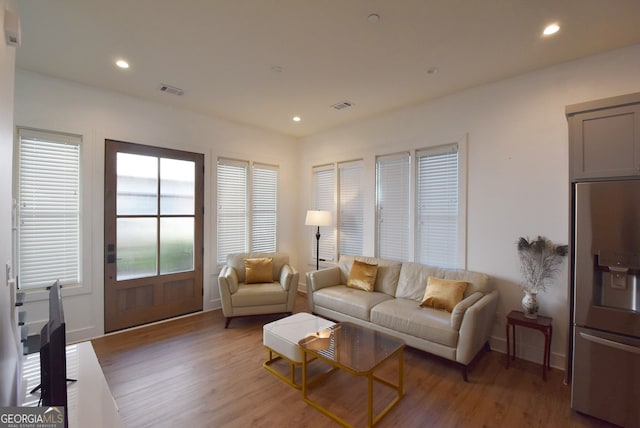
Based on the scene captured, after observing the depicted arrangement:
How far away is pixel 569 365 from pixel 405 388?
1354 millimetres

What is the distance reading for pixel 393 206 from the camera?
4.14 m

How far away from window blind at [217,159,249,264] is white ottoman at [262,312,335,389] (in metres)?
2.02

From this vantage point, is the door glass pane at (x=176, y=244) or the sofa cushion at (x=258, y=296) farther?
the door glass pane at (x=176, y=244)

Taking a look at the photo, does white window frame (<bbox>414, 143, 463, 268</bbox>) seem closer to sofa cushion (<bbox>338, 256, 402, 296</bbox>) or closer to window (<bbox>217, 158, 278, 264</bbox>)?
sofa cushion (<bbox>338, 256, 402, 296</bbox>)

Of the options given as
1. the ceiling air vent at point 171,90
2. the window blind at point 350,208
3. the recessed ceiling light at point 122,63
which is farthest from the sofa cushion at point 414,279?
the recessed ceiling light at point 122,63

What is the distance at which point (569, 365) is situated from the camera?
235 cm

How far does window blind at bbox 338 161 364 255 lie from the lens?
458 centimetres

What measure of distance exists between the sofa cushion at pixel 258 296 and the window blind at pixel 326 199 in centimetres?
139

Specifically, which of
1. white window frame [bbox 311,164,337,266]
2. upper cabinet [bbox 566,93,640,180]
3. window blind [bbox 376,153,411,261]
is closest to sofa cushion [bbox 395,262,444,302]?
window blind [bbox 376,153,411,261]

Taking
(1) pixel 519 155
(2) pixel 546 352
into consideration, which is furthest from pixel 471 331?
(1) pixel 519 155

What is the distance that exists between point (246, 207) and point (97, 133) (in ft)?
7.10

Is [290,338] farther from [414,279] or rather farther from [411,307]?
[414,279]

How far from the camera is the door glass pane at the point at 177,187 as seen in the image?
3.87 meters

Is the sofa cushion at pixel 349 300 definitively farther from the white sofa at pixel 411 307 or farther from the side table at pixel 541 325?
the side table at pixel 541 325
